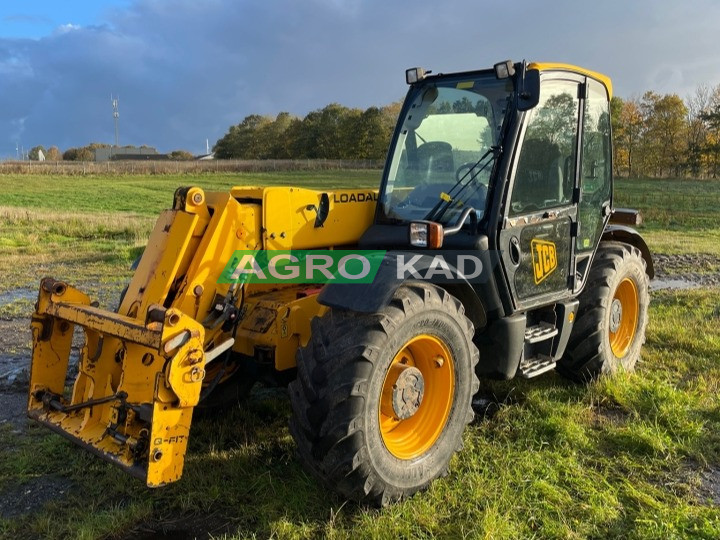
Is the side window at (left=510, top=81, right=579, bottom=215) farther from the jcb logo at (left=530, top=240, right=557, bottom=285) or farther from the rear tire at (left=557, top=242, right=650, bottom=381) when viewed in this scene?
the rear tire at (left=557, top=242, right=650, bottom=381)

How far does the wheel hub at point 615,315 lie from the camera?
18.7 feet

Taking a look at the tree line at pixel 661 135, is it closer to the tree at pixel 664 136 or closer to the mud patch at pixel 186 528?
the tree at pixel 664 136

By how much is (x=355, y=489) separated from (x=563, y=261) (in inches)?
103

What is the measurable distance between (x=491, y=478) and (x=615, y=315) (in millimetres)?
2569

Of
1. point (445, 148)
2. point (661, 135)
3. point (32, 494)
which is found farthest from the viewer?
point (661, 135)

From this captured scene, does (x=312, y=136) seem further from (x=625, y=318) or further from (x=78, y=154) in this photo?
(x=625, y=318)

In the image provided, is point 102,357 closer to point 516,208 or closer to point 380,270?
point 380,270

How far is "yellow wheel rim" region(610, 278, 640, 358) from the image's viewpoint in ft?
19.4

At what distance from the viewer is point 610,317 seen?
5645mm

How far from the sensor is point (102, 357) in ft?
12.4

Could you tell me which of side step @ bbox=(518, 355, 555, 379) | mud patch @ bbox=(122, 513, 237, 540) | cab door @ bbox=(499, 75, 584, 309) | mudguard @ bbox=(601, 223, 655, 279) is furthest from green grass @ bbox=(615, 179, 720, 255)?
mud patch @ bbox=(122, 513, 237, 540)

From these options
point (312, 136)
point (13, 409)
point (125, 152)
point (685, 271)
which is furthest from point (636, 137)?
point (125, 152)

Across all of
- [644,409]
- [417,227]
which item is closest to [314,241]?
[417,227]

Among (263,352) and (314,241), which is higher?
(314,241)
